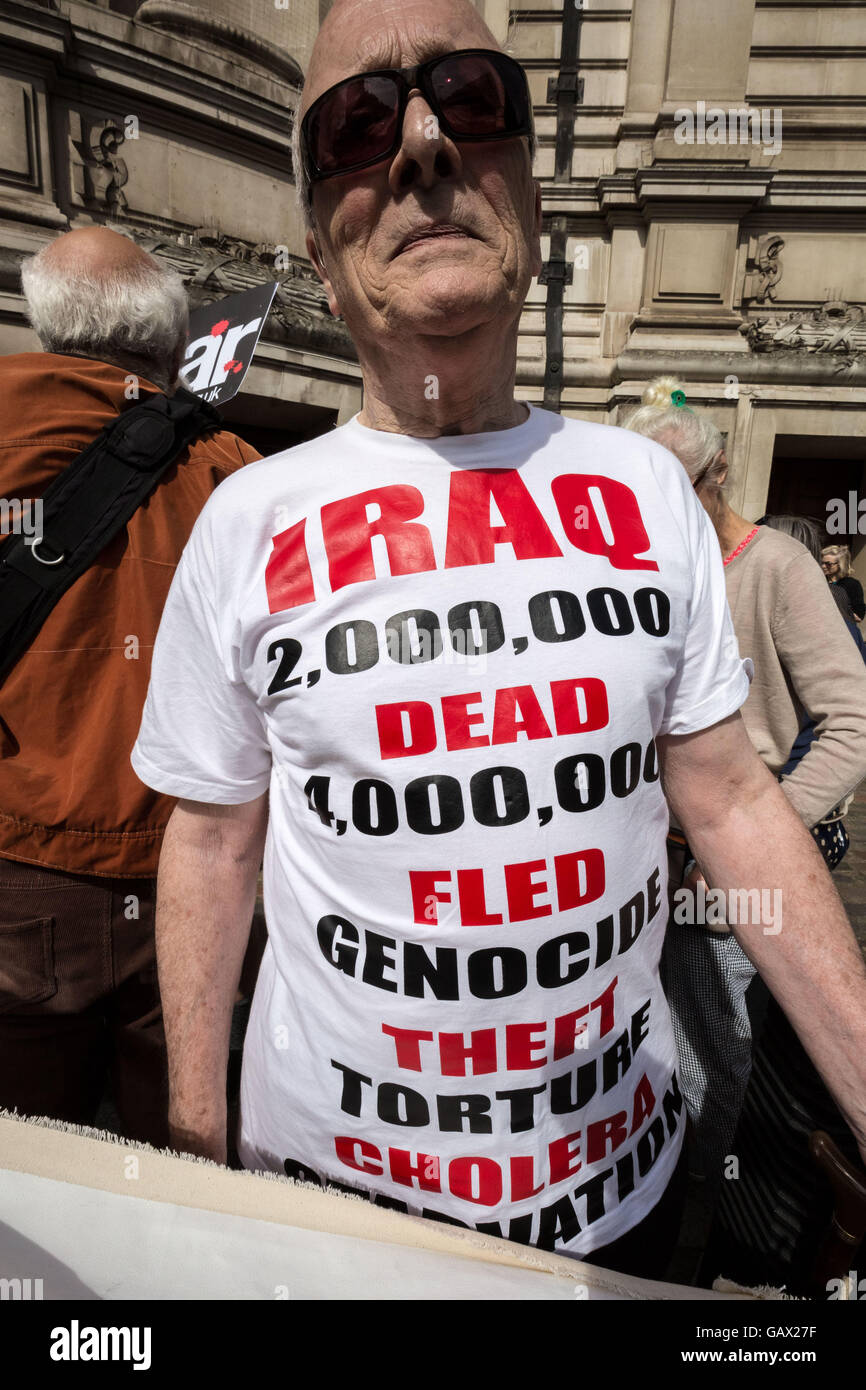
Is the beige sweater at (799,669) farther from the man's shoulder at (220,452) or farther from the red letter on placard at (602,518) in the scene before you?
the man's shoulder at (220,452)

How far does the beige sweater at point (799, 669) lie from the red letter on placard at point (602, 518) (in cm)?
120

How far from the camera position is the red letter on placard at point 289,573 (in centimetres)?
104

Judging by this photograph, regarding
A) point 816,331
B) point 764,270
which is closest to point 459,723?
→ point 816,331

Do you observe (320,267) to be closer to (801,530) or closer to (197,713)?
(197,713)

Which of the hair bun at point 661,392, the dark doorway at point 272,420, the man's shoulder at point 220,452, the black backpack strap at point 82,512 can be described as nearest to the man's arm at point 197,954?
the black backpack strap at point 82,512

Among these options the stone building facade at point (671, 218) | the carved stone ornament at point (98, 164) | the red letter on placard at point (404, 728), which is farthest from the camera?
the stone building facade at point (671, 218)

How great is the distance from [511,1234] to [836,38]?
574 inches

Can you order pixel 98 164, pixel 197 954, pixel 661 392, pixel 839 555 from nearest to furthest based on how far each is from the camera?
pixel 197 954 < pixel 661 392 < pixel 839 555 < pixel 98 164

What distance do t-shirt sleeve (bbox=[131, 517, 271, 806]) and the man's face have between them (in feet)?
1.38

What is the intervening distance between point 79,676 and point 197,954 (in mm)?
685

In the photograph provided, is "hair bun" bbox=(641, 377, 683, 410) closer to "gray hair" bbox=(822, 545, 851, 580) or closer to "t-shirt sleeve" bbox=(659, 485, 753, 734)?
"t-shirt sleeve" bbox=(659, 485, 753, 734)

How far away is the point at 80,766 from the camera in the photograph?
5.16 ft

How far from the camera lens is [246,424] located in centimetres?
932

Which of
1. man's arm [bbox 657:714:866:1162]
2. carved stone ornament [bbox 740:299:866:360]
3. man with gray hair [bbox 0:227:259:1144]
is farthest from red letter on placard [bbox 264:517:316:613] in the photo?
carved stone ornament [bbox 740:299:866:360]
